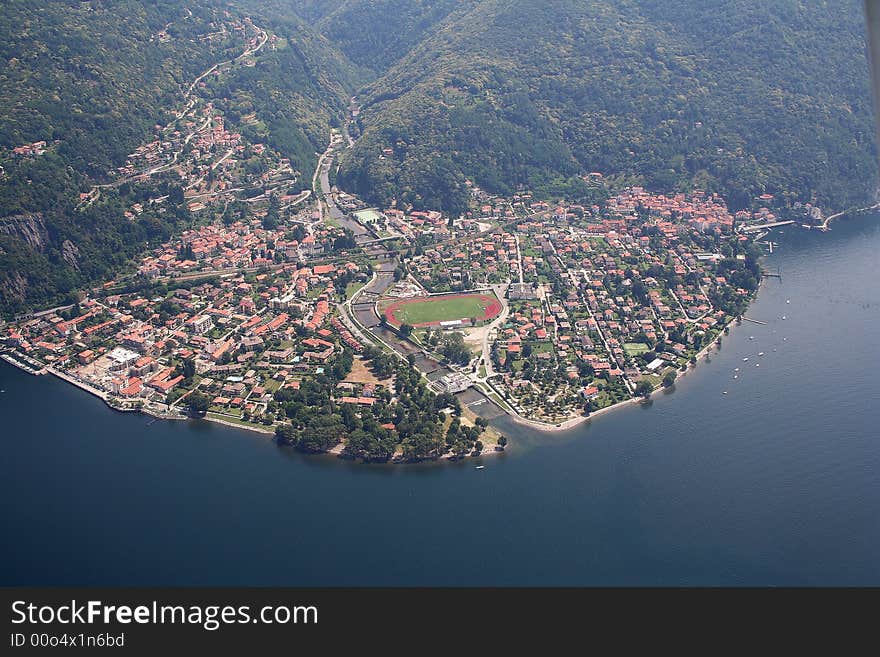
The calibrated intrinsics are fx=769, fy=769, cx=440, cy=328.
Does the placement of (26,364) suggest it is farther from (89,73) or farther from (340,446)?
(89,73)

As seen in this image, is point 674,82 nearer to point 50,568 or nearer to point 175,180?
point 175,180

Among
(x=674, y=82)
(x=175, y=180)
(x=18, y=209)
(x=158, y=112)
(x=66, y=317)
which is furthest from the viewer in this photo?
(x=674, y=82)

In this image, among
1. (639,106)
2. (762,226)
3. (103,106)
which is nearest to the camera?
(762,226)

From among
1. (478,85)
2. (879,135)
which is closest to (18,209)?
(478,85)

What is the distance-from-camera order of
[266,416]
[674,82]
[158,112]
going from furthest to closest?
[674,82], [158,112], [266,416]

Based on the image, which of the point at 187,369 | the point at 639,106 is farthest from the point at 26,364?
the point at 639,106

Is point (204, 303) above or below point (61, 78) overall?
below

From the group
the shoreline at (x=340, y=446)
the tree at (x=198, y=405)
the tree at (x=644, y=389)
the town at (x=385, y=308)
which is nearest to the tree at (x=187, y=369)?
the town at (x=385, y=308)

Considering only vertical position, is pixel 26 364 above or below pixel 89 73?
below
